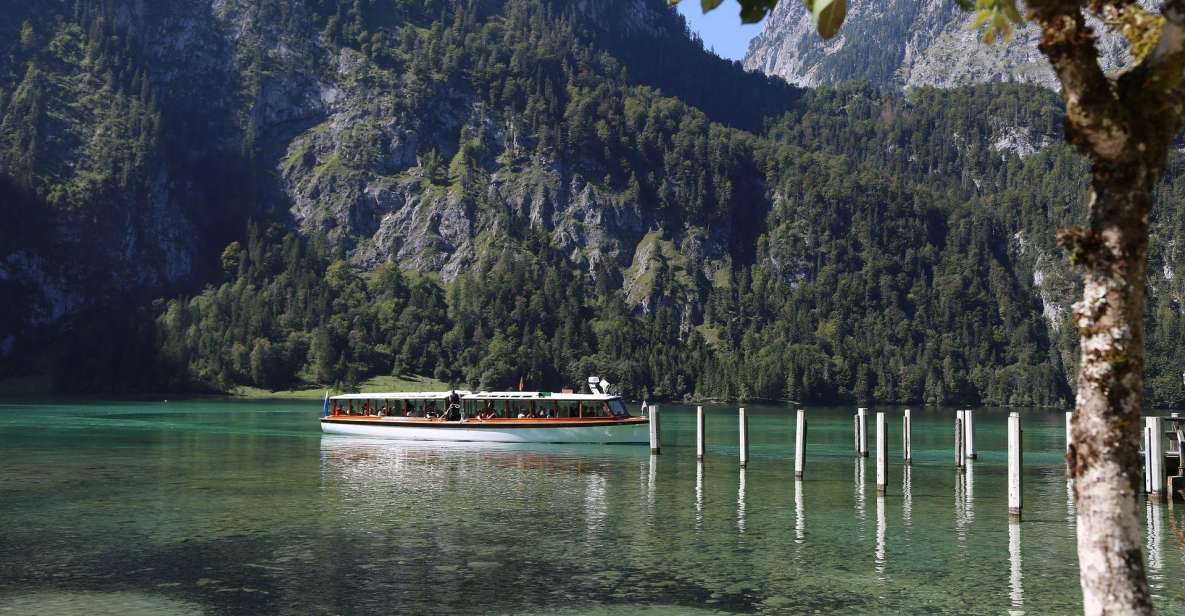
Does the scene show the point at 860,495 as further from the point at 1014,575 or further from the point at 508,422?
the point at 508,422

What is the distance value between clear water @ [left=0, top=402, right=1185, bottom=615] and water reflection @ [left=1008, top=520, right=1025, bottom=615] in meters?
0.13

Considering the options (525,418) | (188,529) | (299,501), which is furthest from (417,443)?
(188,529)

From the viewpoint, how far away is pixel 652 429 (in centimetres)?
9038

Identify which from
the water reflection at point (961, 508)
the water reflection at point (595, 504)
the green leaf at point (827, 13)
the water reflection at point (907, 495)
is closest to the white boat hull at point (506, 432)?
the water reflection at point (907, 495)

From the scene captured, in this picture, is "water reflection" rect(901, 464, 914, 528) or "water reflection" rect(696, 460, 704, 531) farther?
"water reflection" rect(901, 464, 914, 528)

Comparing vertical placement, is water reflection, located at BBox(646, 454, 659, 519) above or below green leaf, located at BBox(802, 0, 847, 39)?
below

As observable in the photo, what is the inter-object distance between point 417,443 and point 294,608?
245 feet

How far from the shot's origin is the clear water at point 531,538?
32.0 m

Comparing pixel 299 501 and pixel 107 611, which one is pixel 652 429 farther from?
pixel 107 611

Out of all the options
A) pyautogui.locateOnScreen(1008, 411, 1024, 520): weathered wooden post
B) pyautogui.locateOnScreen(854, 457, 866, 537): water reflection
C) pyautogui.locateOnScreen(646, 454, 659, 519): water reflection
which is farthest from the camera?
pyautogui.locateOnScreen(646, 454, 659, 519): water reflection

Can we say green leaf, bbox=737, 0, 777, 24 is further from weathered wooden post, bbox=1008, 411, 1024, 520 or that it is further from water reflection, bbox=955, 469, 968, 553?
weathered wooden post, bbox=1008, 411, 1024, 520

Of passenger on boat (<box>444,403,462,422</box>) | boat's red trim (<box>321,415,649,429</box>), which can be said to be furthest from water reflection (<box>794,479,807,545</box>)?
passenger on boat (<box>444,403,462,422</box>)

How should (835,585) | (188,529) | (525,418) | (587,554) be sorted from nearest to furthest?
(835,585) → (587,554) → (188,529) → (525,418)

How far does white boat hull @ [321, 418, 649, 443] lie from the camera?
9969 centimetres
